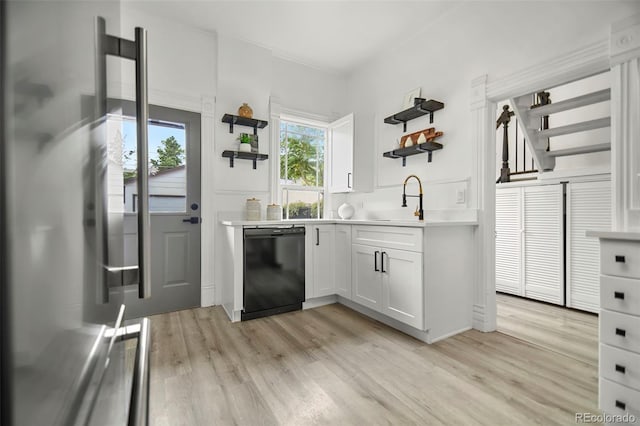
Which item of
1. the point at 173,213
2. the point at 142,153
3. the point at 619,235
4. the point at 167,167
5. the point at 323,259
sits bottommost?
the point at 323,259

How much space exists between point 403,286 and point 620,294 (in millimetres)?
1269

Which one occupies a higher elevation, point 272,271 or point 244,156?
point 244,156

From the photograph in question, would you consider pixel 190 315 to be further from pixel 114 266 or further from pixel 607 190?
pixel 607 190

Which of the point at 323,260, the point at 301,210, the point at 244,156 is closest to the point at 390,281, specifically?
the point at 323,260

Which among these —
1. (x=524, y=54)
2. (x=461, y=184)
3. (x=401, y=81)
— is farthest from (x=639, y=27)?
(x=401, y=81)

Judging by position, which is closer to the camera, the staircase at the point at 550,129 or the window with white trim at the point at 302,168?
the staircase at the point at 550,129

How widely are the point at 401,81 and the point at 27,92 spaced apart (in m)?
3.63

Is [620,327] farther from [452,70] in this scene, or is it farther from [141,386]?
[452,70]

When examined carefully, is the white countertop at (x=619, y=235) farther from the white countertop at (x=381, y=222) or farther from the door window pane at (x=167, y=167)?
the door window pane at (x=167, y=167)

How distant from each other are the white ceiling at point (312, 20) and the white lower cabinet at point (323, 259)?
2030 mm

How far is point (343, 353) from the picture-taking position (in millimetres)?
2141

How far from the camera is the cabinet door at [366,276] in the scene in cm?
271

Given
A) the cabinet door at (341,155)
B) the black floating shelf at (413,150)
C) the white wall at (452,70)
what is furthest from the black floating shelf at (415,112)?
the cabinet door at (341,155)

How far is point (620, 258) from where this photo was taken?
4.80ft
